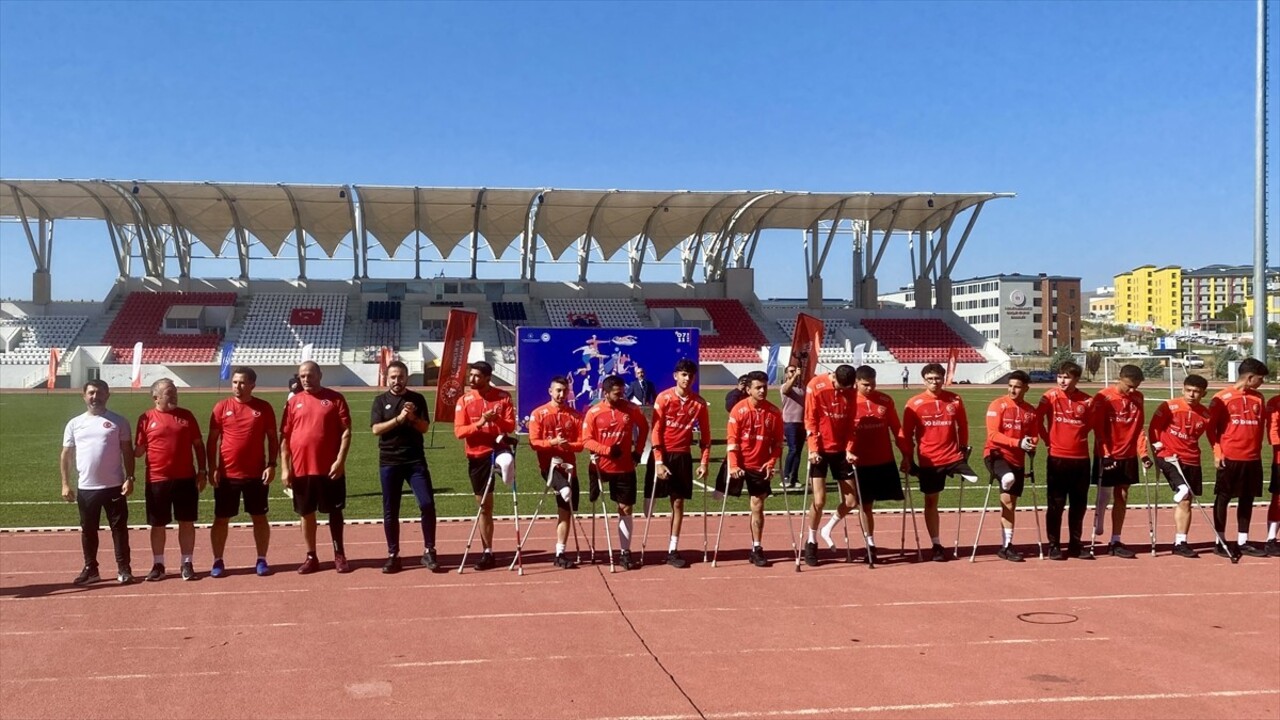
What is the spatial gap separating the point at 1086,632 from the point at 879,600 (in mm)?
1418

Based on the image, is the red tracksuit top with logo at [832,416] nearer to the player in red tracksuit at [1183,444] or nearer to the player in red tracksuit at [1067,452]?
the player in red tracksuit at [1067,452]

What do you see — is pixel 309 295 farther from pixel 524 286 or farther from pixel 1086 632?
pixel 1086 632

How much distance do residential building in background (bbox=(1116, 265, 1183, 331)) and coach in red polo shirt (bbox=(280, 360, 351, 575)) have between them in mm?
175038

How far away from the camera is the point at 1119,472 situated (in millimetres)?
9312

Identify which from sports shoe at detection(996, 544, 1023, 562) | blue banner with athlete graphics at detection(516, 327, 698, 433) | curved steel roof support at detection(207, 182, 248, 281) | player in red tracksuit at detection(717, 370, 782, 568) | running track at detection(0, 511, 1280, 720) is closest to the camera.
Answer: running track at detection(0, 511, 1280, 720)

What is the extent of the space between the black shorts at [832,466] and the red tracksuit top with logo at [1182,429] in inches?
107

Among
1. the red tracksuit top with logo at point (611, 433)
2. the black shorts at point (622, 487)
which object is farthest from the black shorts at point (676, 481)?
the red tracksuit top with logo at point (611, 433)

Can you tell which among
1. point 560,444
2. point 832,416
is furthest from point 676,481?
point 832,416

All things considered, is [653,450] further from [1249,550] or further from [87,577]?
[1249,550]

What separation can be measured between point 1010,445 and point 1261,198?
6.21 meters

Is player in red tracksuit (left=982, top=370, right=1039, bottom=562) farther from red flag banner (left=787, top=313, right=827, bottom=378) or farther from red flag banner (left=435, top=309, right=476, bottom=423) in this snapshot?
red flag banner (left=435, top=309, right=476, bottom=423)

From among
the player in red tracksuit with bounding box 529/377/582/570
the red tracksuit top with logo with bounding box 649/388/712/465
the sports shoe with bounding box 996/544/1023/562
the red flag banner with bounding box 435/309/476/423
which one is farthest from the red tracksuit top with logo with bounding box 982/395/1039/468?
the red flag banner with bounding box 435/309/476/423

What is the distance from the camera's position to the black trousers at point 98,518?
8.20 m

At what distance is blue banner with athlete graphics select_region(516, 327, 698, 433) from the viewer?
16.7m
